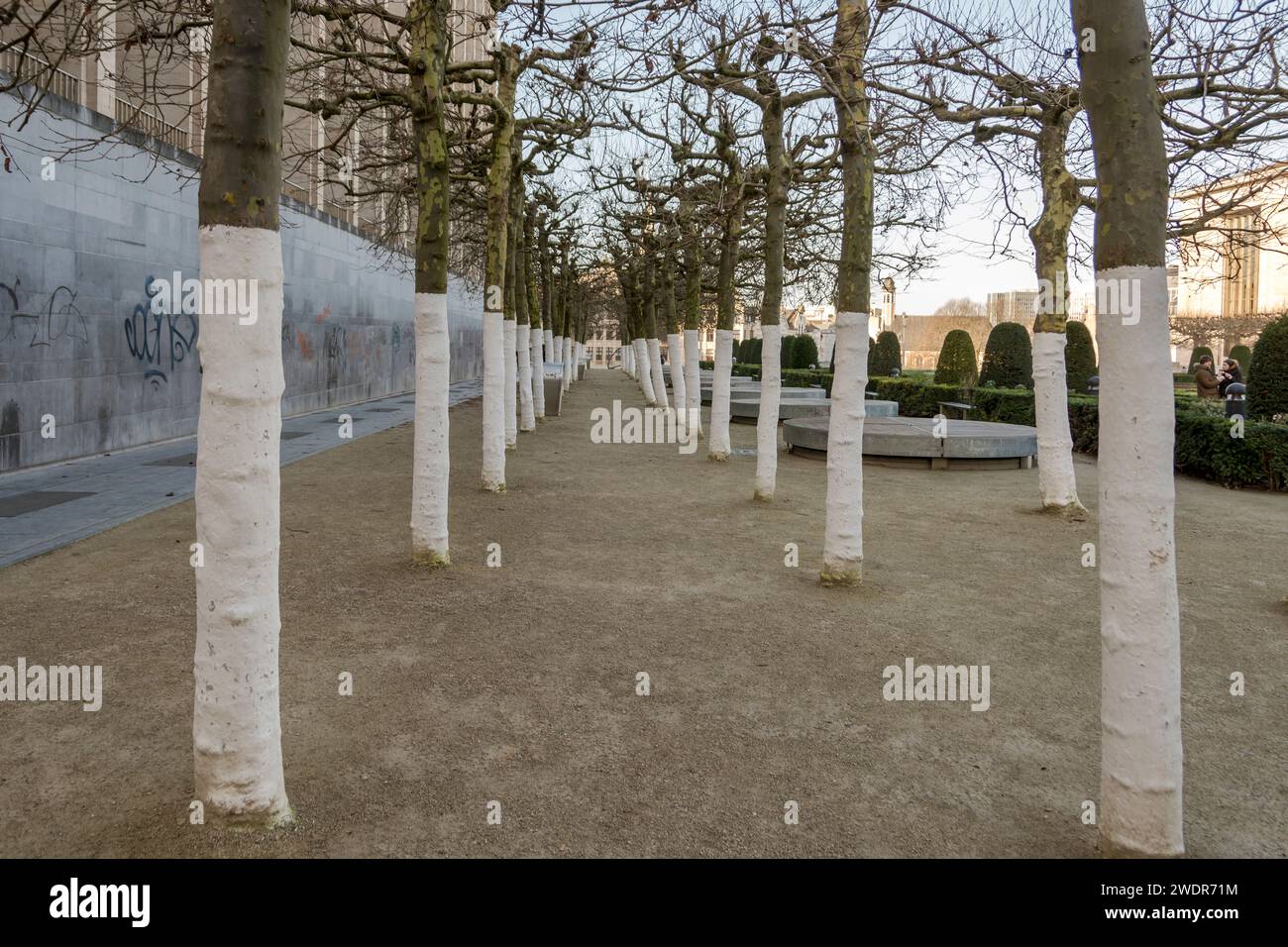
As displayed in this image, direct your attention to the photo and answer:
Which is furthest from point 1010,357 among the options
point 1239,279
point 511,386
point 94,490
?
point 94,490

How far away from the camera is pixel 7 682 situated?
5293 mm

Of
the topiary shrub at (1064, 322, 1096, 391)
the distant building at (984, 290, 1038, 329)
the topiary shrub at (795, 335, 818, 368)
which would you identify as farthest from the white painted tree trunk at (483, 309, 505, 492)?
the distant building at (984, 290, 1038, 329)

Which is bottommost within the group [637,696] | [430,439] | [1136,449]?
[637,696]

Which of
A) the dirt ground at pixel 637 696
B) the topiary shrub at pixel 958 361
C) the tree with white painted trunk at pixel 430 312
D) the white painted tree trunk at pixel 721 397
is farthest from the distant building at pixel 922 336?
the tree with white painted trunk at pixel 430 312

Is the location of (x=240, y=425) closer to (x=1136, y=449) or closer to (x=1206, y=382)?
(x=1136, y=449)

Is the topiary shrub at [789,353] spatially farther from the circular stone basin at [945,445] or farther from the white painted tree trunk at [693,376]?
the circular stone basin at [945,445]

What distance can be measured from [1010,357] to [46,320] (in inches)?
787

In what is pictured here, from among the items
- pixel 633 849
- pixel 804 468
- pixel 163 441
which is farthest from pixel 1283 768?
pixel 163 441

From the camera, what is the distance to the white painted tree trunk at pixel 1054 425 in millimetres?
11742

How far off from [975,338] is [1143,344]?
74.4 meters

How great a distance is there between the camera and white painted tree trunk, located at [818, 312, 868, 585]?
8.09 metres

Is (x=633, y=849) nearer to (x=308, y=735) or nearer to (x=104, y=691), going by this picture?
(x=308, y=735)

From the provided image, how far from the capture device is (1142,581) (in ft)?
11.8

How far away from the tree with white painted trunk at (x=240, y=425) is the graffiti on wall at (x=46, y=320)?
11.0 metres
